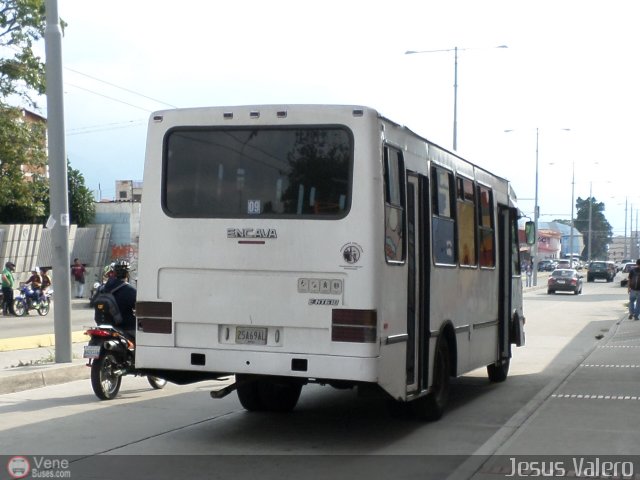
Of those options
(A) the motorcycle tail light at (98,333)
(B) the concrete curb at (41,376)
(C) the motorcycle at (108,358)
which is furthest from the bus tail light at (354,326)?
(B) the concrete curb at (41,376)

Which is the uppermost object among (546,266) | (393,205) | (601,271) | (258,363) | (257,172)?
(257,172)

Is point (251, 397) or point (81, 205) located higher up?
point (81, 205)

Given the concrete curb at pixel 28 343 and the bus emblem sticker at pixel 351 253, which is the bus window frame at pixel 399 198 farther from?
the concrete curb at pixel 28 343

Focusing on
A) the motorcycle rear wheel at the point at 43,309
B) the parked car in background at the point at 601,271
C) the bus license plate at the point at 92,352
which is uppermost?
the bus license plate at the point at 92,352

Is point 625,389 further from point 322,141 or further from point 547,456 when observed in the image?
point 322,141

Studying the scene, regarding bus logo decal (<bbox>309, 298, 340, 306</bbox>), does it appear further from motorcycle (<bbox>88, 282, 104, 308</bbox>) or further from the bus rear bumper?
motorcycle (<bbox>88, 282, 104, 308</bbox>)

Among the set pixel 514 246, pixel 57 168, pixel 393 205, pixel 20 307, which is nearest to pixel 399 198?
pixel 393 205

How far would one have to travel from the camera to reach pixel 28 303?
111 ft

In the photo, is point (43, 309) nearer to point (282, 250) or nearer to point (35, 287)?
point (35, 287)

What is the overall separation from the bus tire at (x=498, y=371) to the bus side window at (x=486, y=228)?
1704mm

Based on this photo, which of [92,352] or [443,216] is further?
[92,352]

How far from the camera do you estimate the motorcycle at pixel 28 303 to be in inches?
1323

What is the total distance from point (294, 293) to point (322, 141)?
4.55 ft

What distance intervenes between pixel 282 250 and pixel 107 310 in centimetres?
405
